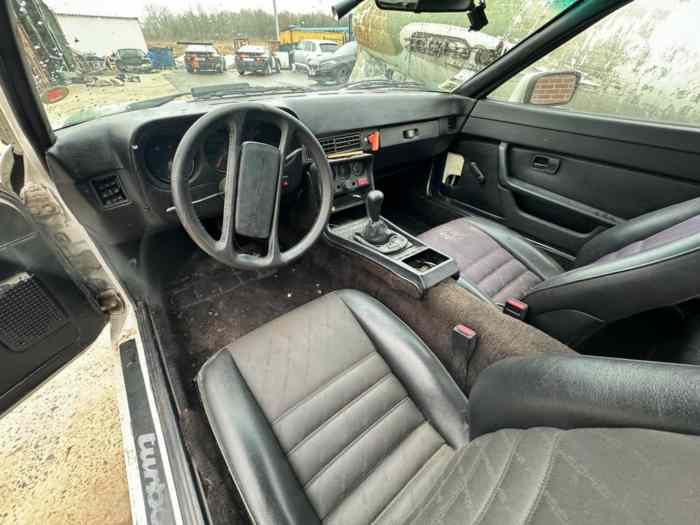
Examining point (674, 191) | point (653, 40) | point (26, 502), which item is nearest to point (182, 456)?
point (26, 502)

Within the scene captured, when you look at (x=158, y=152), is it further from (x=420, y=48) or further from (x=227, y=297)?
(x=420, y=48)

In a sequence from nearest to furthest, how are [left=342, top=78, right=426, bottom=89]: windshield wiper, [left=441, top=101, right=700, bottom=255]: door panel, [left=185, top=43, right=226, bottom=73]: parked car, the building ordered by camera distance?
the building
[left=185, top=43, right=226, bottom=73]: parked car
[left=441, top=101, right=700, bottom=255]: door panel
[left=342, top=78, right=426, bottom=89]: windshield wiper

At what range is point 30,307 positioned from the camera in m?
0.86

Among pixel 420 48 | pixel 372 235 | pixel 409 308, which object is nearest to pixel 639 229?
pixel 409 308

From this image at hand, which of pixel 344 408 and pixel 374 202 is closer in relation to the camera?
pixel 344 408

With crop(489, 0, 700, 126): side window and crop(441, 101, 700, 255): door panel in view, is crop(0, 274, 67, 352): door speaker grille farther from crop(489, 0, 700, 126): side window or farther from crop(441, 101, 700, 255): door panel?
crop(489, 0, 700, 126): side window

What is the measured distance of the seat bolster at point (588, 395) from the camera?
0.38 m

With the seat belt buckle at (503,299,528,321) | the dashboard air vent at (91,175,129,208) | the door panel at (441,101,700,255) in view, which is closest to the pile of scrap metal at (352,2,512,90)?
the door panel at (441,101,700,255)

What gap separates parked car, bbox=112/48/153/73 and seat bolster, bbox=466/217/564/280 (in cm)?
139

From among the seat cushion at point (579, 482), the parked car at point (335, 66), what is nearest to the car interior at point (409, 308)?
the seat cushion at point (579, 482)

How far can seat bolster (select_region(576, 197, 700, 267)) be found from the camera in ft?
3.27

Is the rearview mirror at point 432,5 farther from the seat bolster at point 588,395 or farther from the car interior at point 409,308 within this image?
the seat bolster at point 588,395

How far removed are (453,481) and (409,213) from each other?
2035mm

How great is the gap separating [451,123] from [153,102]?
1.58 metres
